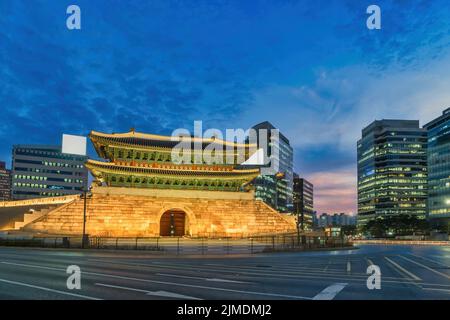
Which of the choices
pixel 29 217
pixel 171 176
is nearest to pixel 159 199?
pixel 171 176

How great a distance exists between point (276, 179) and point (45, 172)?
9850 cm

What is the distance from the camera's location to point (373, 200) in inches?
Result: 7402

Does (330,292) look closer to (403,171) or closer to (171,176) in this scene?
(171,176)

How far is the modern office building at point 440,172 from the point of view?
121 m

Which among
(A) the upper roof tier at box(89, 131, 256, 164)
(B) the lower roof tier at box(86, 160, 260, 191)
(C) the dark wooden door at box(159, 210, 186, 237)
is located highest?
(A) the upper roof tier at box(89, 131, 256, 164)

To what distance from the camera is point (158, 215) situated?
5759 cm

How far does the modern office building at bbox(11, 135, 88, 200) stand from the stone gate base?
85.2 metres

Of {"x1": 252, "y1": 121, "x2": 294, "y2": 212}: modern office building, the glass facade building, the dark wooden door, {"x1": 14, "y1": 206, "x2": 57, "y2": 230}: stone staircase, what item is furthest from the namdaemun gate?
{"x1": 252, "y1": 121, "x2": 294, "y2": 212}: modern office building

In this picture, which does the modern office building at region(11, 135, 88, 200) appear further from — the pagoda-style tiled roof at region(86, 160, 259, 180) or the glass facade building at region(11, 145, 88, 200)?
the pagoda-style tiled roof at region(86, 160, 259, 180)

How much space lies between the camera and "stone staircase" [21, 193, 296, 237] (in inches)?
2044
